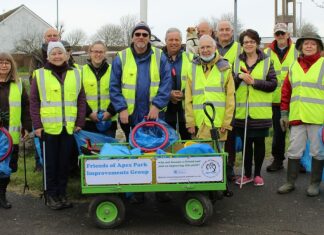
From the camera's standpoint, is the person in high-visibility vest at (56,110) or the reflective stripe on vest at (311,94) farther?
the reflective stripe on vest at (311,94)

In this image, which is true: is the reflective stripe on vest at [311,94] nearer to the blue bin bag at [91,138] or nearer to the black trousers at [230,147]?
the black trousers at [230,147]

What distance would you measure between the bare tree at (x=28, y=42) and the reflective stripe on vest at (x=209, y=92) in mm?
35278

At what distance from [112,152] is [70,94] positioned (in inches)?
36.4

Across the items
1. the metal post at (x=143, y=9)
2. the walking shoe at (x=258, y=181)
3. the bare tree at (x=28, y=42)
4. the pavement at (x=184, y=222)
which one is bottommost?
the pavement at (x=184, y=222)

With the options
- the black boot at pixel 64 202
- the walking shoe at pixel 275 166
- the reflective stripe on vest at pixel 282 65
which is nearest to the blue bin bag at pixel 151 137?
the black boot at pixel 64 202

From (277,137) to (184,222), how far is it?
104 inches

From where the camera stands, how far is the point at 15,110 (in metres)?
5.55

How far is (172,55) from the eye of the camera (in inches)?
240

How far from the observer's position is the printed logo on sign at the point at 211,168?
4.78 m

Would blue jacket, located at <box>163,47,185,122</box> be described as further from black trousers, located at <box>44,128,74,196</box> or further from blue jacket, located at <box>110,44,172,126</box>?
black trousers, located at <box>44,128,74,196</box>

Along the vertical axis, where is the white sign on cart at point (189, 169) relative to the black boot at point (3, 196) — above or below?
above

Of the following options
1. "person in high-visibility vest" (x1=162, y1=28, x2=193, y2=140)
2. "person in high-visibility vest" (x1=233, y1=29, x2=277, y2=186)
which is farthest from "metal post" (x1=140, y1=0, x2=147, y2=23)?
"person in high-visibility vest" (x1=233, y1=29, x2=277, y2=186)

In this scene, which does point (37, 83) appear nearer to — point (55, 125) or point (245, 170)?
point (55, 125)

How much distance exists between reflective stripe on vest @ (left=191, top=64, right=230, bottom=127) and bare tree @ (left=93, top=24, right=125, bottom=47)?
47.4 m
